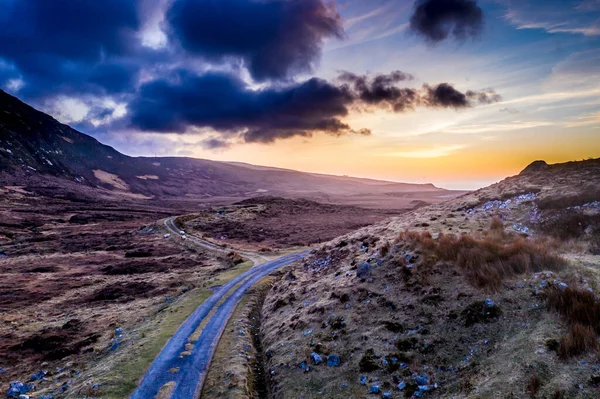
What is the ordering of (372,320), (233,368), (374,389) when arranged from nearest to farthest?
(374,389)
(372,320)
(233,368)

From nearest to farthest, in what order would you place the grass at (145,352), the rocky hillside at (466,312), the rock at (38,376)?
the rocky hillside at (466,312), the grass at (145,352), the rock at (38,376)

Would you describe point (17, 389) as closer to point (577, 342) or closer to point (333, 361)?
point (333, 361)

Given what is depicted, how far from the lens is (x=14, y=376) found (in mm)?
22516

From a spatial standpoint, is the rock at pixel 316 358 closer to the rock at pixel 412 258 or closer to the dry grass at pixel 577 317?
the rock at pixel 412 258

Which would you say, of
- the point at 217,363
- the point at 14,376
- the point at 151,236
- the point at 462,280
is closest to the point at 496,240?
the point at 462,280

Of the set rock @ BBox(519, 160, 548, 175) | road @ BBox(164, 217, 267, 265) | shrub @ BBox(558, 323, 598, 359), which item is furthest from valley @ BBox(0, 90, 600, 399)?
road @ BBox(164, 217, 267, 265)

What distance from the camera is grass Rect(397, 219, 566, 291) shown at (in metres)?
15.5

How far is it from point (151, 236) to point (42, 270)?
3235 cm

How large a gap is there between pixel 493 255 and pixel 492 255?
6cm

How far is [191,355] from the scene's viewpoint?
70.7ft

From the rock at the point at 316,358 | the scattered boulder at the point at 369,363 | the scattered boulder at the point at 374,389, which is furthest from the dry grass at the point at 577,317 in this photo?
the rock at the point at 316,358

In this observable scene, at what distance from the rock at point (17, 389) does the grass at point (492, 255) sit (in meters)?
27.9

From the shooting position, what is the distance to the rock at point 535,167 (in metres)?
34.2

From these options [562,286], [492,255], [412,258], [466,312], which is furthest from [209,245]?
[562,286]
